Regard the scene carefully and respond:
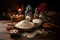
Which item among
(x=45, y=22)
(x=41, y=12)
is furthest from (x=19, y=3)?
(x=45, y=22)

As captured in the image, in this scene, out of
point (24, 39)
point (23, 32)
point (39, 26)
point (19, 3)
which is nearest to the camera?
point (24, 39)

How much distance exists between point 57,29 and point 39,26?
168mm

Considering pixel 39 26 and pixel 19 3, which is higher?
pixel 19 3

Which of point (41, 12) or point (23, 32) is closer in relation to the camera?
point (23, 32)

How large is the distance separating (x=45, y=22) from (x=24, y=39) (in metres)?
0.37

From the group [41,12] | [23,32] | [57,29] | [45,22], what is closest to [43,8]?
[41,12]

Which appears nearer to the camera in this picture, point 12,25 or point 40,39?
point 40,39

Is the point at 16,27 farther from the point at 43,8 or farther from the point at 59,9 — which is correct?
the point at 59,9

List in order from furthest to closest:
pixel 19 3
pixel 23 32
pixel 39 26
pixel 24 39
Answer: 1. pixel 19 3
2. pixel 39 26
3. pixel 23 32
4. pixel 24 39

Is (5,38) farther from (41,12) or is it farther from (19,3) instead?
(19,3)

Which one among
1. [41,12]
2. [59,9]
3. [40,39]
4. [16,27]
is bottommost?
[40,39]

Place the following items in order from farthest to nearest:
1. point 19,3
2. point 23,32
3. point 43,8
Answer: point 19,3
point 43,8
point 23,32

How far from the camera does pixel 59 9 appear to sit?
195 cm

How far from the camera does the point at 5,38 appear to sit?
1110mm
